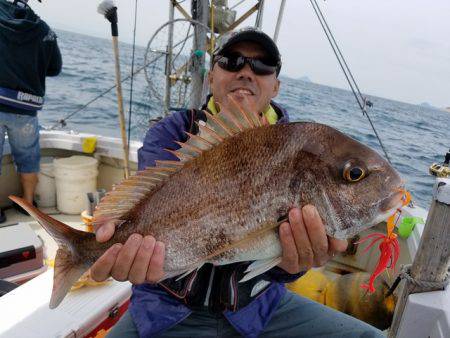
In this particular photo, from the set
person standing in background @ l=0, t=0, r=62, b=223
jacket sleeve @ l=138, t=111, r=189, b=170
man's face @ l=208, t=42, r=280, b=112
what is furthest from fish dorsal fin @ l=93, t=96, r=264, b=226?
person standing in background @ l=0, t=0, r=62, b=223

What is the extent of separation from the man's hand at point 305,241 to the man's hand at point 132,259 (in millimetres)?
592

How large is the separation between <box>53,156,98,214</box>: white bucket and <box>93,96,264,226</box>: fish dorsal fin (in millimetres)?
3415

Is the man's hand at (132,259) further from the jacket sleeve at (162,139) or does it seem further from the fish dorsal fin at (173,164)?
the jacket sleeve at (162,139)

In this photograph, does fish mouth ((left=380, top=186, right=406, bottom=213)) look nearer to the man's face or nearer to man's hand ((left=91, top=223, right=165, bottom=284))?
man's hand ((left=91, top=223, right=165, bottom=284))

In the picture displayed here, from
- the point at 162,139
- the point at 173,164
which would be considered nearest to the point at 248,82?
the point at 162,139

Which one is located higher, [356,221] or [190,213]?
[356,221]

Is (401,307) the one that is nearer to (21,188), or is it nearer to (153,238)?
(153,238)

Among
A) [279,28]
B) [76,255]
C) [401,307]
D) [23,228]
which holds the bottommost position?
[23,228]

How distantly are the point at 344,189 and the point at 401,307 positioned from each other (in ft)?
3.05

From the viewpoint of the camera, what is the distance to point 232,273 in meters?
2.18

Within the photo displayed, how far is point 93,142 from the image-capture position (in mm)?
5336

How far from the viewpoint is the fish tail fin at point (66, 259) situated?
1.73m

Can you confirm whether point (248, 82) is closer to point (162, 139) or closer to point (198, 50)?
point (162, 139)

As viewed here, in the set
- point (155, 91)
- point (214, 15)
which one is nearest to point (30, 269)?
point (155, 91)
